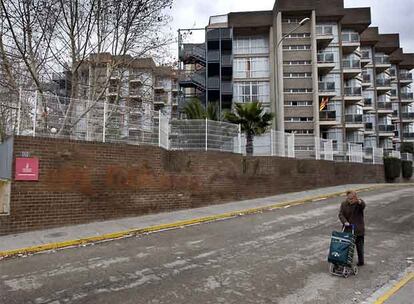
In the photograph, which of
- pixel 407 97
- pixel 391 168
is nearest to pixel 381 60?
pixel 407 97

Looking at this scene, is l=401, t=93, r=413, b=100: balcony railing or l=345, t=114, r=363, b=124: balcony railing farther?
l=401, t=93, r=413, b=100: balcony railing

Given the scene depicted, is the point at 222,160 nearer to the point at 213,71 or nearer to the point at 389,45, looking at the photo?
the point at 213,71

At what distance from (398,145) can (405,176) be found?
88.4ft

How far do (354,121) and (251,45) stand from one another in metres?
13.8

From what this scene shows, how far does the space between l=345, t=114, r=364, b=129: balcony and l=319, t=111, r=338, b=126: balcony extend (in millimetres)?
2452

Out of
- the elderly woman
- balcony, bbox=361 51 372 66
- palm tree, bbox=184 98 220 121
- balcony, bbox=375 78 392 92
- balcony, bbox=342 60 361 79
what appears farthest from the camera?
balcony, bbox=375 78 392 92

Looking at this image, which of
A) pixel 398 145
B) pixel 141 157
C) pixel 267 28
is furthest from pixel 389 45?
pixel 141 157

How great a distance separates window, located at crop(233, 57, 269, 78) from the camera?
1654 inches

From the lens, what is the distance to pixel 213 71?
4125cm

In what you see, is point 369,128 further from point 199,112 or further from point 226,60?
point 199,112

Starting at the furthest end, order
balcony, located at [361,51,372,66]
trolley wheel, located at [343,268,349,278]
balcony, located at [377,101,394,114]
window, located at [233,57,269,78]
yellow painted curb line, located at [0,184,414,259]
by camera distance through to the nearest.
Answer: balcony, located at [377,101,394,114], balcony, located at [361,51,372,66], window, located at [233,57,269,78], yellow painted curb line, located at [0,184,414,259], trolley wheel, located at [343,268,349,278]

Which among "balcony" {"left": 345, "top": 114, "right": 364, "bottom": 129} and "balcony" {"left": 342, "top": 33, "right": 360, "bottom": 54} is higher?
"balcony" {"left": 342, "top": 33, "right": 360, "bottom": 54}

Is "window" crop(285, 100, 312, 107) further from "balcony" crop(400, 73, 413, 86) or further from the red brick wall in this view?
"balcony" crop(400, 73, 413, 86)

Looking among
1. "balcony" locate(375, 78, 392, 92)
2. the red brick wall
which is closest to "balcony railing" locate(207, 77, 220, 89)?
the red brick wall
